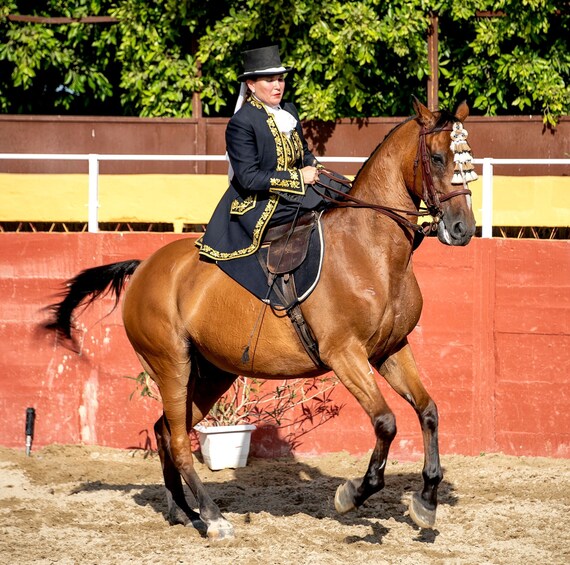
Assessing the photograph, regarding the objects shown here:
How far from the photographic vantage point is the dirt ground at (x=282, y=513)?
19.8ft

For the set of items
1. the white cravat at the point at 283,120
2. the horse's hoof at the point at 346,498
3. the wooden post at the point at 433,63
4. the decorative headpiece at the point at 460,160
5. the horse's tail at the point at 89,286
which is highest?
the wooden post at the point at 433,63

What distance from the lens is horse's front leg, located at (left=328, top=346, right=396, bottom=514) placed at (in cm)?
574

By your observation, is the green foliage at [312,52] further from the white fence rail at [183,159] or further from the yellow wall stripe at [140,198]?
the white fence rail at [183,159]

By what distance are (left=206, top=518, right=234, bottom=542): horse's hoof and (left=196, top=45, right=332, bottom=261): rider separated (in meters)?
1.59

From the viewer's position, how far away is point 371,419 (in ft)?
18.9

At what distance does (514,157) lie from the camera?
11016 millimetres

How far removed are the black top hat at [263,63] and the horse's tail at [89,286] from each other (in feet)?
5.76

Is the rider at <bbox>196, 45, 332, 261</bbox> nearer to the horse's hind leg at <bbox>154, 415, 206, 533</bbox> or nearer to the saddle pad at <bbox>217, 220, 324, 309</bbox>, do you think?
the saddle pad at <bbox>217, 220, 324, 309</bbox>

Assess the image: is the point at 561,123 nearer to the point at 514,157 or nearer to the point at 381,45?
the point at 514,157

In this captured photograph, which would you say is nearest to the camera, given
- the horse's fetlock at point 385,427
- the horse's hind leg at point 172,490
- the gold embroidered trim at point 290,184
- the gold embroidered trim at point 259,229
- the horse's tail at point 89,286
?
the horse's fetlock at point 385,427

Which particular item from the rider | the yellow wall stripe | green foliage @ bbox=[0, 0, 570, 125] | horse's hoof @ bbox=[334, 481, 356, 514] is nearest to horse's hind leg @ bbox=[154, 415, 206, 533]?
horse's hoof @ bbox=[334, 481, 356, 514]

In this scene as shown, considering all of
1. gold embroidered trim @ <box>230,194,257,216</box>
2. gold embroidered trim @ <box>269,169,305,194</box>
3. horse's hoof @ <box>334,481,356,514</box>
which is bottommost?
horse's hoof @ <box>334,481,356,514</box>

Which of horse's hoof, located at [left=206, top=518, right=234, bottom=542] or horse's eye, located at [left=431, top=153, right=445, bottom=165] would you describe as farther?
horse's hoof, located at [left=206, top=518, right=234, bottom=542]

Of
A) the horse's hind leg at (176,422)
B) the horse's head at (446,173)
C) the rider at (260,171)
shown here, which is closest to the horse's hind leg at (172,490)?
the horse's hind leg at (176,422)
